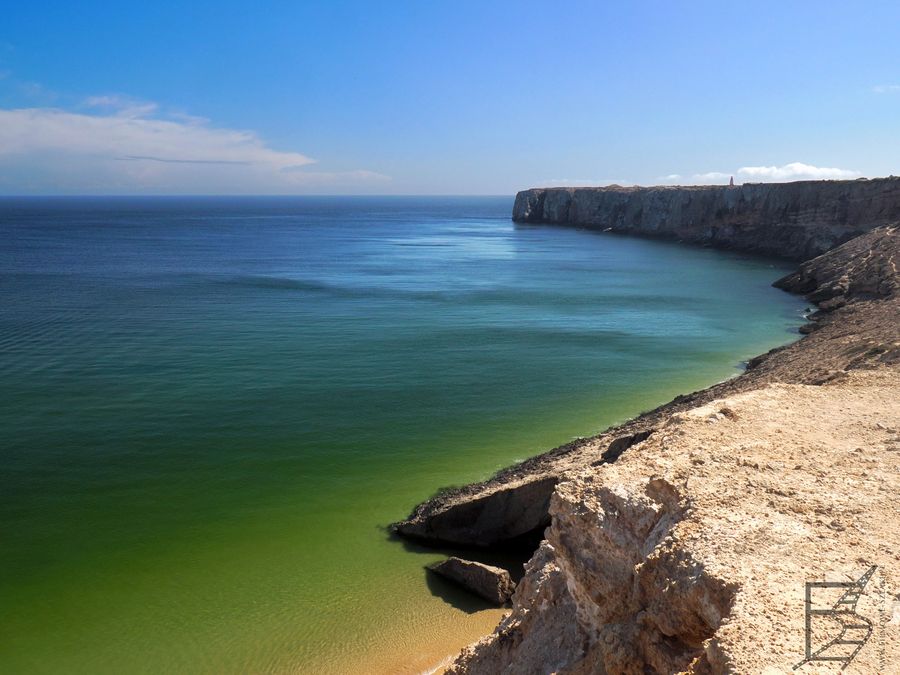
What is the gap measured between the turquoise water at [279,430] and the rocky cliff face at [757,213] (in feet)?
60.3

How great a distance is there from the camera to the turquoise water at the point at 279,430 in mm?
14820

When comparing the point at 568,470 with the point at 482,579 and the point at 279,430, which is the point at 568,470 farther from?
the point at 279,430

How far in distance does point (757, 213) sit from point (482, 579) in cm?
7973

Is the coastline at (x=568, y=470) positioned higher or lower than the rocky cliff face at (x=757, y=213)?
lower

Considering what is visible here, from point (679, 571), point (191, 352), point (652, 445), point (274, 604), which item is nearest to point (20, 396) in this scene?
point (191, 352)

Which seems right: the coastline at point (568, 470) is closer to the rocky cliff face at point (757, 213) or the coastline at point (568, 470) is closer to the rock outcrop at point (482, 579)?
the rock outcrop at point (482, 579)

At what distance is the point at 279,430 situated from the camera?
81.3ft

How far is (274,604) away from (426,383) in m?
15.5

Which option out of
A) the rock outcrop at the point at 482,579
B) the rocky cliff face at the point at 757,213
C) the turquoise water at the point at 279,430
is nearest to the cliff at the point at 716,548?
the rock outcrop at the point at 482,579

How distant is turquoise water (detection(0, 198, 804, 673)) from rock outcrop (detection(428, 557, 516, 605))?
0.39 metres

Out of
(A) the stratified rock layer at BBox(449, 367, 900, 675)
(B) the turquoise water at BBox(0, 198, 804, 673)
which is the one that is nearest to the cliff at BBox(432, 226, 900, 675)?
(A) the stratified rock layer at BBox(449, 367, 900, 675)

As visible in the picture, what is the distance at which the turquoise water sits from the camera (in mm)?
14820

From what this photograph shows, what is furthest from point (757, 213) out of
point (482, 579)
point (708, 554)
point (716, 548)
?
point (708, 554)

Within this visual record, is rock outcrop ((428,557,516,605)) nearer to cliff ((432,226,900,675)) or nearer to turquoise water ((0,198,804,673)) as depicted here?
turquoise water ((0,198,804,673))
